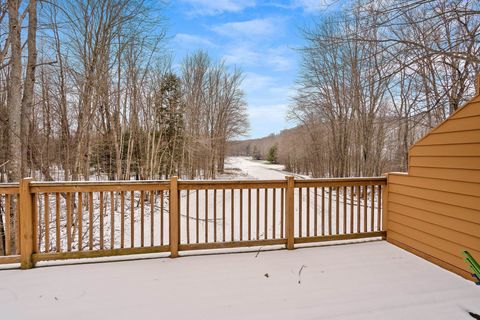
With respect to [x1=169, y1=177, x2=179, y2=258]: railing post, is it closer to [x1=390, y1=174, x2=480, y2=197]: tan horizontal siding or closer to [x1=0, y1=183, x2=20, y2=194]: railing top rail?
[x1=0, y1=183, x2=20, y2=194]: railing top rail

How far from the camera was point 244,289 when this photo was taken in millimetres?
2229

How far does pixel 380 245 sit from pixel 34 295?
3.88 meters

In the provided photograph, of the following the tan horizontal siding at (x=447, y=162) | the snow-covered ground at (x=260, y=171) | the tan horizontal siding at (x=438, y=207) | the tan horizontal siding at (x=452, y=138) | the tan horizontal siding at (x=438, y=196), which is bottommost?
the snow-covered ground at (x=260, y=171)

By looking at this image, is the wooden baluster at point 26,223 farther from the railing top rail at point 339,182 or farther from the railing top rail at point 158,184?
the railing top rail at point 339,182

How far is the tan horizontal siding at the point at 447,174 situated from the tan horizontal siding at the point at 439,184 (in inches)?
1.6

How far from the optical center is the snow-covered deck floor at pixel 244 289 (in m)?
1.91

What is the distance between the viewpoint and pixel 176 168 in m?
13.7

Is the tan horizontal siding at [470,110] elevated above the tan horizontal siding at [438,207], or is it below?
above

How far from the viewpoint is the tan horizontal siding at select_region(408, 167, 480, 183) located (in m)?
2.37

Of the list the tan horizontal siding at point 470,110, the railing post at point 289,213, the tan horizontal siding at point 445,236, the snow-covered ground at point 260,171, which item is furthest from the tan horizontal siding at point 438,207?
the snow-covered ground at point 260,171

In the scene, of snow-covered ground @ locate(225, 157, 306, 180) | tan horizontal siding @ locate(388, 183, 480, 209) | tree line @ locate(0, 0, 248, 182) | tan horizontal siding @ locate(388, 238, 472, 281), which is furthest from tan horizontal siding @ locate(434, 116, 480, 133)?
snow-covered ground @ locate(225, 157, 306, 180)

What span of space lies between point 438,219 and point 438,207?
133 millimetres

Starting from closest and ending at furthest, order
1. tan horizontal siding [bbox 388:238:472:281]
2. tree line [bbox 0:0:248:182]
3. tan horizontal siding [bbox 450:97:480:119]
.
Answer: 1. tan horizontal siding [bbox 450:97:480:119]
2. tan horizontal siding [bbox 388:238:472:281]
3. tree line [bbox 0:0:248:182]

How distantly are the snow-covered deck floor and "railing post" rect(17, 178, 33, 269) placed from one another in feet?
0.47
